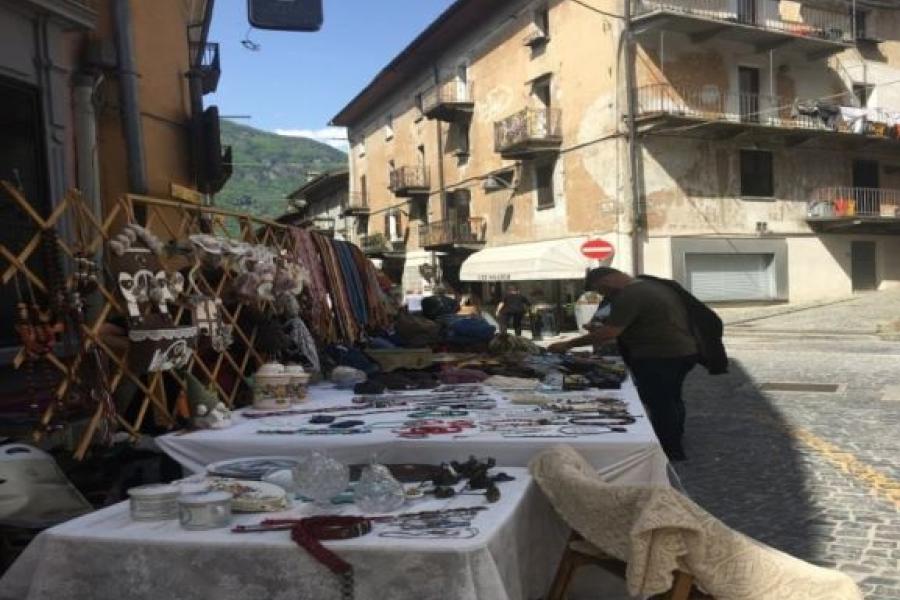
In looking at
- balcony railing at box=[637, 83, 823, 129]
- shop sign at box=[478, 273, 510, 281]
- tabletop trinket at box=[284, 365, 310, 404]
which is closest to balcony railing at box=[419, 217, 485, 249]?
shop sign at box=[478, 273, 510, 281]

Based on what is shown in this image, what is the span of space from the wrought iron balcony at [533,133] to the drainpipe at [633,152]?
2996 mm

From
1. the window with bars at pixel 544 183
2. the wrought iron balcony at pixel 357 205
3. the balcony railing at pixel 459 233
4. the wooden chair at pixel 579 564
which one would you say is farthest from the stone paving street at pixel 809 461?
the wrought iron balcony at pixel 357 205

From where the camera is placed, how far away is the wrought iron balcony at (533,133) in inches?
955

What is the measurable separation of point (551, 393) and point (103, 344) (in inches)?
102

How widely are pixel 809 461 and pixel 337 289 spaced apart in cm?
420

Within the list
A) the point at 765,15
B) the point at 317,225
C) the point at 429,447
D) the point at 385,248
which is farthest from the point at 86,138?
the point at 385,248

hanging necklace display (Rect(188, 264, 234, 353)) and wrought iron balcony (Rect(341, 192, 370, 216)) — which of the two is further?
wrought iron balcony (Rect(341, 192, 370, 216))

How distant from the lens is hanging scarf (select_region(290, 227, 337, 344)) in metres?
6.59

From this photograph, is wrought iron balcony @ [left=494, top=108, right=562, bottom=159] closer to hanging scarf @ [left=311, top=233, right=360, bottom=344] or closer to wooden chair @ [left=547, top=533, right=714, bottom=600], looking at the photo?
hanging scarf @ [left=311, top=233, right=360, bottom=344]

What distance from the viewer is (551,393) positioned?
5070 millimetres

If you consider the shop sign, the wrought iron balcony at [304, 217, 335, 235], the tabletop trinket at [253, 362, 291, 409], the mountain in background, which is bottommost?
the tabletop trinket at [253, 362, 291, 409]

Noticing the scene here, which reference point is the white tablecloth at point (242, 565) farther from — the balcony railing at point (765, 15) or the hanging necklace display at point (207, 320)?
the balcony railing at point (765, 15)

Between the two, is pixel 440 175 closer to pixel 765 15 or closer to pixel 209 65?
pixel 765 15

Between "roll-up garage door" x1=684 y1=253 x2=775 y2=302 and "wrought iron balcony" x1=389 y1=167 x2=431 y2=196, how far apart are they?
44.3 ft
